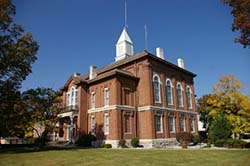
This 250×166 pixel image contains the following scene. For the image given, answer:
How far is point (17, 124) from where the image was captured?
71.1ft

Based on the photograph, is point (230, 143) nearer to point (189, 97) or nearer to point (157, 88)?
point (157, 88)

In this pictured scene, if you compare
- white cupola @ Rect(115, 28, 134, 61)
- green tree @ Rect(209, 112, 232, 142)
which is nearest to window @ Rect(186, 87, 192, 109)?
green tree @ Rect(209, 112, 232, 142)

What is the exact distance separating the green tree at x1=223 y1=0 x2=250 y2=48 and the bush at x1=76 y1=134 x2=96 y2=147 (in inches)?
796

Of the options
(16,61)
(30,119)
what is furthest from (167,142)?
(16,61)

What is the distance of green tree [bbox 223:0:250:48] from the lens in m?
11.7

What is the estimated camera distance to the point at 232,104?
35938 millimetres

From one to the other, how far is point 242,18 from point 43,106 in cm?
2041

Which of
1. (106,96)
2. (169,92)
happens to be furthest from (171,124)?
(106,96)

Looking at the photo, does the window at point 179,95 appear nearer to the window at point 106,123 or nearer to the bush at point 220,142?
the bush at point 220,142

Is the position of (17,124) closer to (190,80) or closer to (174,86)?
(174,86)

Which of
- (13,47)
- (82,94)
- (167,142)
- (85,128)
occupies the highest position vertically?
(13,47)

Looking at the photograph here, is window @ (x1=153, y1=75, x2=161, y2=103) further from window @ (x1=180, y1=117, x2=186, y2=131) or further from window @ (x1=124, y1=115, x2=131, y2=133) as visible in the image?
window @ (x1=180, y1=117, x2=186, y2=131)

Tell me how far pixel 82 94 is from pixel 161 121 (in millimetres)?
11490

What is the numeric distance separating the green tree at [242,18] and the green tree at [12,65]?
17.0 metres
